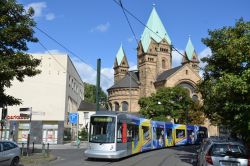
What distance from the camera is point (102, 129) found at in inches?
865

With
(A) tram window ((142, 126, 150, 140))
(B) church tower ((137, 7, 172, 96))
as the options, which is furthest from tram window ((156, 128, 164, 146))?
(B) church tower ((137, 7, 172, 96))

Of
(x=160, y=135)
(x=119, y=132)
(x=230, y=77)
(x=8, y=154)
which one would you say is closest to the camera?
(x=8, y=154)

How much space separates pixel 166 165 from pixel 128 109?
2814 inches

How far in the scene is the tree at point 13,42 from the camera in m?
19.1

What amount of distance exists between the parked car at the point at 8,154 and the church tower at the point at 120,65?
3811 inches

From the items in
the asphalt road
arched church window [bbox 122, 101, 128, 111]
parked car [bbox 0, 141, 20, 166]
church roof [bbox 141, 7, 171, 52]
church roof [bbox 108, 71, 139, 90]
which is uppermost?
church roof [bbox 141, 7, 171, 52]

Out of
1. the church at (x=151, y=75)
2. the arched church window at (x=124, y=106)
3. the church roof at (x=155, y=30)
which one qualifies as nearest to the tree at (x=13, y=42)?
the church at (x=151, y=75)

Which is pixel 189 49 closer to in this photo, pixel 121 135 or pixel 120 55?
pixel 120 55

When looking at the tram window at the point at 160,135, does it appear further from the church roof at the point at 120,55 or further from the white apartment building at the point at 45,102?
the church roof at the point at 120,55

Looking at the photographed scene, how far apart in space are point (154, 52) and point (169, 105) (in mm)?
31140

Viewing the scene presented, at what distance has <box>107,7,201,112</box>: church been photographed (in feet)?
294

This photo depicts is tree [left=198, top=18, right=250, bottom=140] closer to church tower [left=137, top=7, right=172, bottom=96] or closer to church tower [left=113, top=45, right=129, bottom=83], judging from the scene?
church tower [left=137, top=7, right=172, bottom=96]

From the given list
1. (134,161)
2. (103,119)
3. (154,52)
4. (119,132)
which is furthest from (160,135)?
(154,52)

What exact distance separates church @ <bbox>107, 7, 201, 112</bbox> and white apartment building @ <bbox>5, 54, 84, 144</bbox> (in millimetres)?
43080
